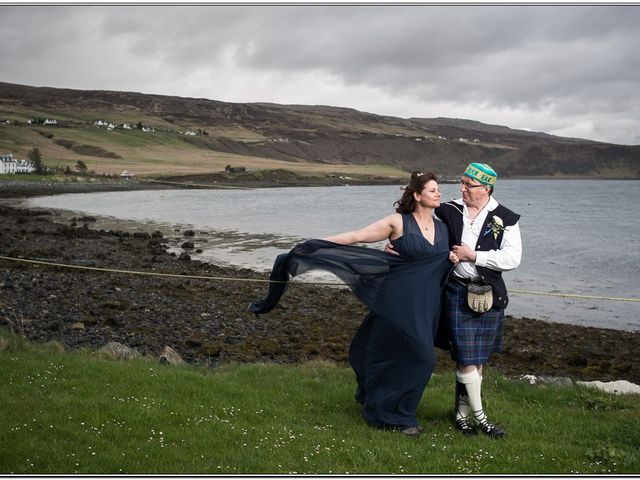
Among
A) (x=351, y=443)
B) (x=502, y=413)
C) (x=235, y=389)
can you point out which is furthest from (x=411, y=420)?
(x=235, y=389)

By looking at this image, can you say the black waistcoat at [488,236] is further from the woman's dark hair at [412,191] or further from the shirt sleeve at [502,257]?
the woman's dark hair at [412,191]

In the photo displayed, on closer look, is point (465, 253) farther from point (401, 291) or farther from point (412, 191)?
point (412, 191)

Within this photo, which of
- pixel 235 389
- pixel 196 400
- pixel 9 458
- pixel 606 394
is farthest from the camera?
pixel 606 394

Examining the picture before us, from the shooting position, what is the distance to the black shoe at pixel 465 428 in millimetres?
7125

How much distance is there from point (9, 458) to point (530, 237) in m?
46.2

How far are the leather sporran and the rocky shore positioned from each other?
462 cm

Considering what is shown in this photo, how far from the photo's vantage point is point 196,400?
25.7ft

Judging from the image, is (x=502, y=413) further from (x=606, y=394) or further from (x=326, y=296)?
(x=326, y=296)

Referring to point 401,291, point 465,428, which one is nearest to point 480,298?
point 401,291

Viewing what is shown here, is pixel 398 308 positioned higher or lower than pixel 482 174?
lower

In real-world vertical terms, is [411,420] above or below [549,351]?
above

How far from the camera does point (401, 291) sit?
7.08m

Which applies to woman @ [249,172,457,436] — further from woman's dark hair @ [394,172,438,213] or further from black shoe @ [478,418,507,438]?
black shoe @ [478,418,507,438]

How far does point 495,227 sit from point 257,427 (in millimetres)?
3206
